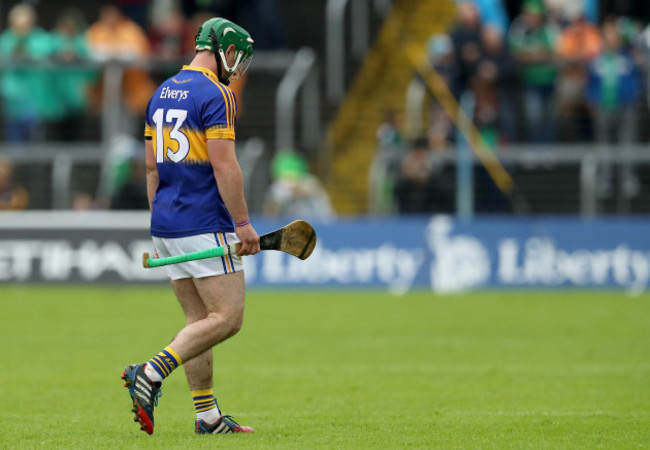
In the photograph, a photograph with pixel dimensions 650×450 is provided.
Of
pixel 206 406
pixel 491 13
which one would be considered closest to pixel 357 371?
pixel 206 406

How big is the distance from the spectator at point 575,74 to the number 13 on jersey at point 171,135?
1428cm

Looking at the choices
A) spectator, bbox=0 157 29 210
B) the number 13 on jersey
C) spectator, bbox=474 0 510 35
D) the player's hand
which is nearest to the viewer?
the player's hand

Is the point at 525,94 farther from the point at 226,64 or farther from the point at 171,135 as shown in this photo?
the point at 171,135

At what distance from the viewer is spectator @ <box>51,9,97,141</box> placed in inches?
857

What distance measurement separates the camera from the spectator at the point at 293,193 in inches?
807

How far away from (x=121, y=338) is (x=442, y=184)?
7.61 meters

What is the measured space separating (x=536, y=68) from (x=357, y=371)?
11.5 m

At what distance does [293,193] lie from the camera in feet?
67.4

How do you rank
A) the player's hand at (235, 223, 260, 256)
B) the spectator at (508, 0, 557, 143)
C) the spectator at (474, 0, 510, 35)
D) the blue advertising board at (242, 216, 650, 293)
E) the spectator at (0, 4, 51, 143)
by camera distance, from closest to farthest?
the player's hand at (235, 223, 260, 256) < the blue advertising board at (242, 216, 650, 293) < the spectator at (508, 0, 557, 143) < the spectator at (0, 4, 51, 143) < the spectator at (474, 0, 510, 35)

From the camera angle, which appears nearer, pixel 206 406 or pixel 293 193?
pixel 206 406

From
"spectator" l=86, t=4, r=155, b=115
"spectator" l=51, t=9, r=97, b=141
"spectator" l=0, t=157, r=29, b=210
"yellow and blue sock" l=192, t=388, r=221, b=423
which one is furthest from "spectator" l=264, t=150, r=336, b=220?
"yellow and blue sock" l=192, t=388, r=221, b=423

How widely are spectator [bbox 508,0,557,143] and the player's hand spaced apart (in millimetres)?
14085

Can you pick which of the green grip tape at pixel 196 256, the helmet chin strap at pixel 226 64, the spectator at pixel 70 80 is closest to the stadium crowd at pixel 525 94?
the spectator at pixel 70 80

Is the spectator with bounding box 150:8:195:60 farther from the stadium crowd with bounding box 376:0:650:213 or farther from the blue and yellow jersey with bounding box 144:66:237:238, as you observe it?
the blue and yellow jersey with bounding box 144:66:237:238
